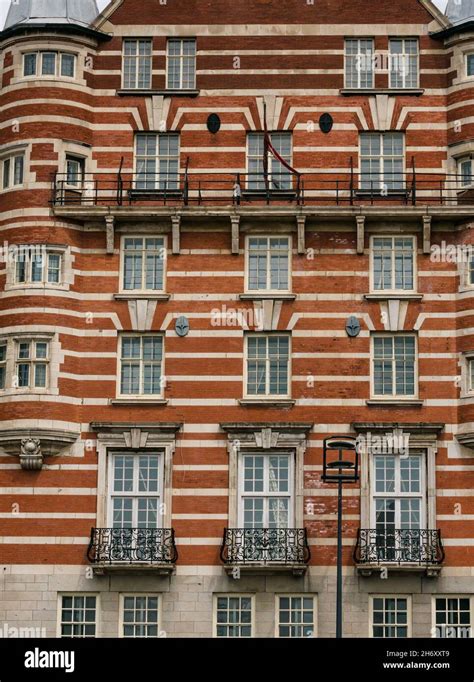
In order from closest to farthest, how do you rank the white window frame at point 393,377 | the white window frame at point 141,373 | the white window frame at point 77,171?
the white window frame at point 393,377 < the white window frame at point 141,373 < the white window frame at point 77,171

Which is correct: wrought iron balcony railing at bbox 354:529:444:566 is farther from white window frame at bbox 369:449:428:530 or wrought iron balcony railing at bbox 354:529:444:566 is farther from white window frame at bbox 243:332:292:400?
white window frame at bbox 243:332:292:400

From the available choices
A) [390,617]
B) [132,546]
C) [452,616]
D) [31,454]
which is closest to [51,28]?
[31,454]

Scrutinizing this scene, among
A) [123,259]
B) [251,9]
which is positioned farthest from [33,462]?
[251,9]

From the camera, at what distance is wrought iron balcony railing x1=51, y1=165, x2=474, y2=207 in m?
51.4

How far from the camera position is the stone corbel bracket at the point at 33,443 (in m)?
49.1

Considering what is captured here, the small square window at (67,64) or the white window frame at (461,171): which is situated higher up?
the small square window at (67,64)

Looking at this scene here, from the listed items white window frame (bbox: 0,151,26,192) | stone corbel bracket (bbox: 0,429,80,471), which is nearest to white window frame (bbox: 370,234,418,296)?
stone corbel bracket (bbox: 0,429,80,471)

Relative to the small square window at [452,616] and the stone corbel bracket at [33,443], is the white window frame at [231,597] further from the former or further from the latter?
the stone corbel bracket at [33,443]

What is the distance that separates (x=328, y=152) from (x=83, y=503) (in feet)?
43.8

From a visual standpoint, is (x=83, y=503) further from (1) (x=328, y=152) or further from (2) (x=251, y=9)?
(2) (x=251, y=9)

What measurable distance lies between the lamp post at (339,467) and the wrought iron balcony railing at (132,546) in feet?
16.6

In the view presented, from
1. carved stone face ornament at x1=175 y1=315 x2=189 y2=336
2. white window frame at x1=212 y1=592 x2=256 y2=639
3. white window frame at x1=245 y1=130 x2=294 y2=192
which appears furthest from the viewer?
white window frame at x1=245 y1=130 x2=294 y2=192

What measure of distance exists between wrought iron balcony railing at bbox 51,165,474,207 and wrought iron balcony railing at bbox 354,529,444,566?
10.3m

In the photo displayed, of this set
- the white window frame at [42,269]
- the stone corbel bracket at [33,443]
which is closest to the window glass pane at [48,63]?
the white window frame at [42,269]
